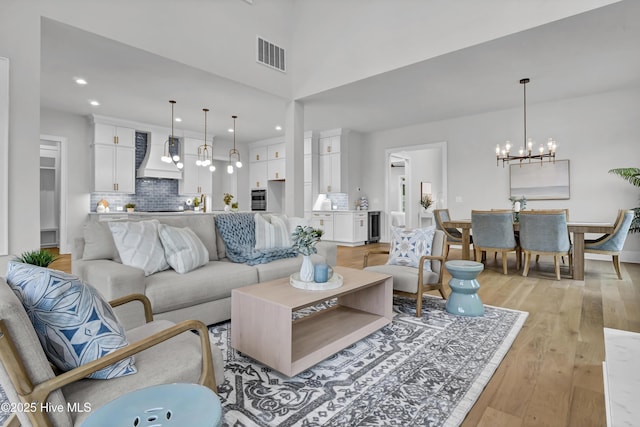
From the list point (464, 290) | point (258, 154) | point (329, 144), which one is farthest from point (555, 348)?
point (258, 154)

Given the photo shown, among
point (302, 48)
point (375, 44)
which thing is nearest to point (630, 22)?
point (375, 44)

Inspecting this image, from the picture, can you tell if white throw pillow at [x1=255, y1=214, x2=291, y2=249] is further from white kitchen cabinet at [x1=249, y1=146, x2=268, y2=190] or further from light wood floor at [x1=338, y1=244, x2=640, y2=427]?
white kitchen cabinet at [x1=249, y1=146, x2=268, y2=190]

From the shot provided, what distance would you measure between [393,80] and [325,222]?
13.1 feet

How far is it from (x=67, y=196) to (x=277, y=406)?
21.9ft

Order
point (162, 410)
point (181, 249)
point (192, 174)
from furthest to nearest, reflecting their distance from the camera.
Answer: point (192, 174) → point (181, 249) → point (162, 410)

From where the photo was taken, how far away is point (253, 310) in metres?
1.97

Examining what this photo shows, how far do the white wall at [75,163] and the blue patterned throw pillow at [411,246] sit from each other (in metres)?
5.99

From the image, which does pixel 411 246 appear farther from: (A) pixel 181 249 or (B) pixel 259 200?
(B) pixel 259 200

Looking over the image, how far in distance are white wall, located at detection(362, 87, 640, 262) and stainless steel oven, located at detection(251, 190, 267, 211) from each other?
451 centimetres

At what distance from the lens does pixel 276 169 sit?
8703 millimetres

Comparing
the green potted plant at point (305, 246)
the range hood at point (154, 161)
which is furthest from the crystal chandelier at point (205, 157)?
the green potted plant at point (305, 246)

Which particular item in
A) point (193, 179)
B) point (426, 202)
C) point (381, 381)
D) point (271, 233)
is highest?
point (193, 179)

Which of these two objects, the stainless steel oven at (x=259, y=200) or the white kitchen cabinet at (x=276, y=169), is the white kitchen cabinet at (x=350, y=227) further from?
the stainless steel oven at (x=259, y=200)

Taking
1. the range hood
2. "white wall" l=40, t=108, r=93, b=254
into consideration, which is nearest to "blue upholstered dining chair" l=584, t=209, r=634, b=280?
the range hood
